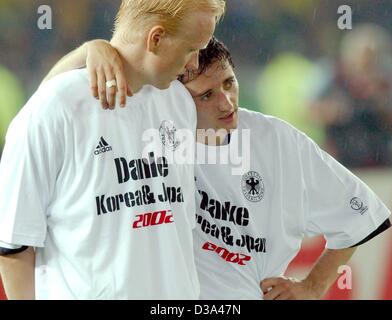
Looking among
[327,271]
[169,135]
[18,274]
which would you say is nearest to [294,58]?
[327,271]

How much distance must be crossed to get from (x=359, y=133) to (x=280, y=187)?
214 centimetres

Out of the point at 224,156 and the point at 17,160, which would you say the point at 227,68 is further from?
the point at 17,160

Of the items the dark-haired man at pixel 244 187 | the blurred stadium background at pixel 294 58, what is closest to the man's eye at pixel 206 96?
the dark-haired man at pixel 244 187

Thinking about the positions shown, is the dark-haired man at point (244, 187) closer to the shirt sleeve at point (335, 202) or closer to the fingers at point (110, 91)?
the shirt sleeve at point (335, 202)

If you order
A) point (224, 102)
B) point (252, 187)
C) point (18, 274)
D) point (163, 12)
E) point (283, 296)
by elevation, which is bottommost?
point (283, 296)

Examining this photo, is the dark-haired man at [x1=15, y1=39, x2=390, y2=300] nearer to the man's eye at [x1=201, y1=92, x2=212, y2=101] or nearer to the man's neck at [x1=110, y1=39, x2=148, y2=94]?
the man's eye at [x1=201, y1=92, x2=212, y2=101]

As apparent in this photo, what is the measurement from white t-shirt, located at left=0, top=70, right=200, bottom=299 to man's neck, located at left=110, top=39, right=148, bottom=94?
0.05 m

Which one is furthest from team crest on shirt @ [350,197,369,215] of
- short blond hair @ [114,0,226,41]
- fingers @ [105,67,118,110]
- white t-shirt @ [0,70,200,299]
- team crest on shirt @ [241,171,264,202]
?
fingers @ [105,67,118,110]

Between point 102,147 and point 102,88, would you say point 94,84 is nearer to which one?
point 102,88

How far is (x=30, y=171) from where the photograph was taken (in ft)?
6.74

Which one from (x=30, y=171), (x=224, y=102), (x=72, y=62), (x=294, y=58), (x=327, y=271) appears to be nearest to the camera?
(x=30, y=171)

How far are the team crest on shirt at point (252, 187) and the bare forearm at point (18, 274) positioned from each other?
2.62 feet

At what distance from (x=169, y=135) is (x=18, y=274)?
560 millimetres

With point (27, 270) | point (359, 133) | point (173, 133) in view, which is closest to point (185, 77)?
point (173, 133)
